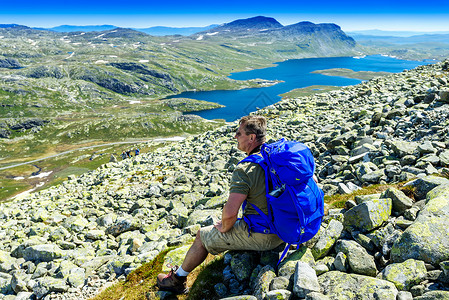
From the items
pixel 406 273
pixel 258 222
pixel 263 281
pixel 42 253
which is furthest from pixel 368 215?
pixel 42 253

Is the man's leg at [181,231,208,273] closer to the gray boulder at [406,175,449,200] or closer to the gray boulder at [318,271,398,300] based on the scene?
the gray boulder at [318,271,398,300]

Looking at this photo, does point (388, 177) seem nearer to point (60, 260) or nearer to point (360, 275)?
point (360, 275)

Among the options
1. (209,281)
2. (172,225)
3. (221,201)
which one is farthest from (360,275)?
(172,225)

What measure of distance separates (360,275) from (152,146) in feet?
425

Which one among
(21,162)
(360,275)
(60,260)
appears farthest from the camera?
(21,162)

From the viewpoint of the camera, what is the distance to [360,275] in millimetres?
5031

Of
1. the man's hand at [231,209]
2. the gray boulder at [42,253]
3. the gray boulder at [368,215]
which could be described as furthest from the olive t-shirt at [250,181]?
the gray boulder at [42,253]

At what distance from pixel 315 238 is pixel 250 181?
257cm

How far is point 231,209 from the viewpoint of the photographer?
5633mm

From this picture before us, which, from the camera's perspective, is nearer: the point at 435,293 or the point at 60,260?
the point at 435,293

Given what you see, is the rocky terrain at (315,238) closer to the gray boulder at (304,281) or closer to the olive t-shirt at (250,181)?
the gray boulder at (304,281)

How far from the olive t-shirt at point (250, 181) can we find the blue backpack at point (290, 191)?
0.12 m

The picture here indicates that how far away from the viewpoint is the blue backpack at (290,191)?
5.34m

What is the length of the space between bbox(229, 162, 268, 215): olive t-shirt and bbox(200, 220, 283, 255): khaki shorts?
3.27ft
